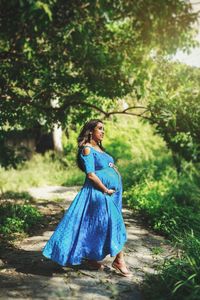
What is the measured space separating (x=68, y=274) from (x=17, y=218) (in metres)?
3.09

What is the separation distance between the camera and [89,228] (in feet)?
17.1

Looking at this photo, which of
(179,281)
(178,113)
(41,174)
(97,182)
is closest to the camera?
(179,281)

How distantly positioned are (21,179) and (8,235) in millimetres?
6721

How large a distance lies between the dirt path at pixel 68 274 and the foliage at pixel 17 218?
0.40 meters

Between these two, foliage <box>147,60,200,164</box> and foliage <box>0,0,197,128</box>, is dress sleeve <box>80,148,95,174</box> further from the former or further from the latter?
foliage <box>147,60,200,164</box>

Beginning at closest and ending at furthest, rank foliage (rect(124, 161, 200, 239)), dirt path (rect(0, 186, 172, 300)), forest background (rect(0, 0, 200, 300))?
1. dirt path (rect(0, 186, 172, 300))
2. forest background (rect(0, 0, 200, 300))
3. foliage (rect(124, 161, 200, 239))

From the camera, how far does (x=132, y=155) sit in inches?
758

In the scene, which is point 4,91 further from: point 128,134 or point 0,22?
point 128,134

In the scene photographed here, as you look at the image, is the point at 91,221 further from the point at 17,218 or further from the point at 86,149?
the point at 17,218

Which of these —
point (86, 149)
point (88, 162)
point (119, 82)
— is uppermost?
point (119, 82)

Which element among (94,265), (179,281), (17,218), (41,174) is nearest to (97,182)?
(94,265)

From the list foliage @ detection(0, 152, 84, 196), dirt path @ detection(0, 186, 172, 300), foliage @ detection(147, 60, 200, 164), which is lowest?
dirt path @ detection(0, 186, 172, 300)

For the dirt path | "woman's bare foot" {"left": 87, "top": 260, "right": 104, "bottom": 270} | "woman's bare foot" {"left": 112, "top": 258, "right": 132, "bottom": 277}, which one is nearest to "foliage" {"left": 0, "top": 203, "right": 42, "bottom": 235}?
the dirt path

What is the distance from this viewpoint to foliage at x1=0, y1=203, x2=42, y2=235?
763 centimetres
